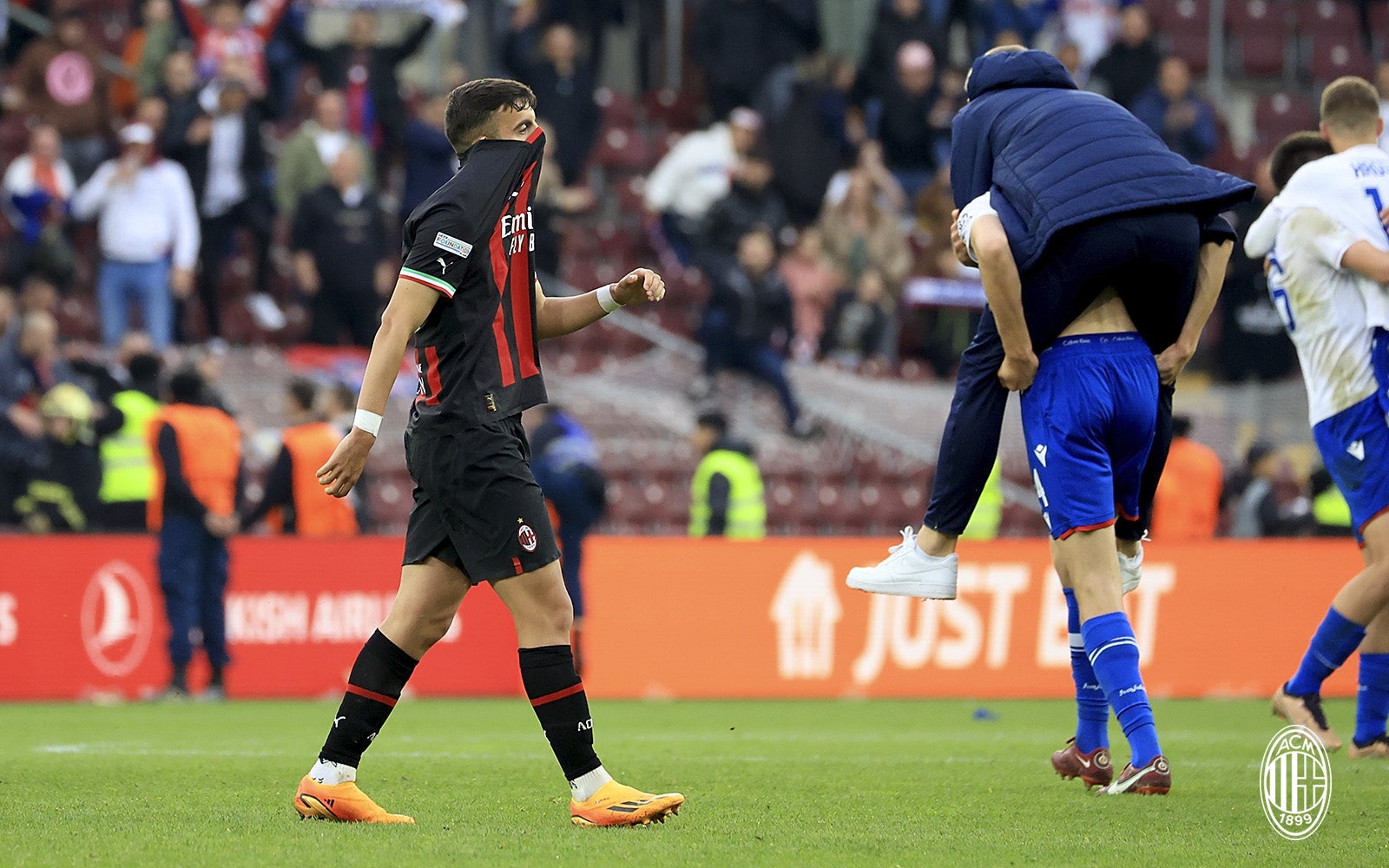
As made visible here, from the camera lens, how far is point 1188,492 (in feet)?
Answer: 46.3

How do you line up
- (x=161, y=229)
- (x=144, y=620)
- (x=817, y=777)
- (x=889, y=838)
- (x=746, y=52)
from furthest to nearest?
(x=746, y=52) < (x=161, y=229) < (x=144, y=620) < (x=817, y=777) < (x=889, y=838)

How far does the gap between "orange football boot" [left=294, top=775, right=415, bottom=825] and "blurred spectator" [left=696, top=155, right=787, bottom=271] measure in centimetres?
1139

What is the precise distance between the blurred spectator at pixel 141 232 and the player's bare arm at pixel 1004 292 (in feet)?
37.0

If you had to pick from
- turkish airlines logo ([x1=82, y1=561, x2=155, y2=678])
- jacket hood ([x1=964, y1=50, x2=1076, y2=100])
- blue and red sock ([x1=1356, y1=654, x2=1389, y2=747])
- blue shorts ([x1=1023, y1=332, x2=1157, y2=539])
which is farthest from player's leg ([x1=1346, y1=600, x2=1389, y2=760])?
turkish airlines logo ([x1=82, y1=561, x2=155, y2=678])

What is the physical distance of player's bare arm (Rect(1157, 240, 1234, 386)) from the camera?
589cm

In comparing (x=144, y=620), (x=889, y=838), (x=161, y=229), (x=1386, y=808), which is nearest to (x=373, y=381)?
Answer: (x=889, y=838)

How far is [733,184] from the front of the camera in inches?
659

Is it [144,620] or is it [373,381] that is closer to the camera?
[373,381]

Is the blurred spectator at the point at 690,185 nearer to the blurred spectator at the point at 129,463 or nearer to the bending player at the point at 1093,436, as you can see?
the blurred spectator at the point at 129,463

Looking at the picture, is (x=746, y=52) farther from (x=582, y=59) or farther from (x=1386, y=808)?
(x=1386, y=808)

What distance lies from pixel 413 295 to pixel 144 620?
8.08m

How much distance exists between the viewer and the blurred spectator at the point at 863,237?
1712 centimetres

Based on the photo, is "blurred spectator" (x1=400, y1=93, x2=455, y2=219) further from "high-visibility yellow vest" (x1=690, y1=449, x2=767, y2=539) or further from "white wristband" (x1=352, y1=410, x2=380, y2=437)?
"white wristband" (x1=352, y1=410, x2=380, y2=437)

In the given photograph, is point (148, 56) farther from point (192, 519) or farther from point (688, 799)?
point (688, 799)
